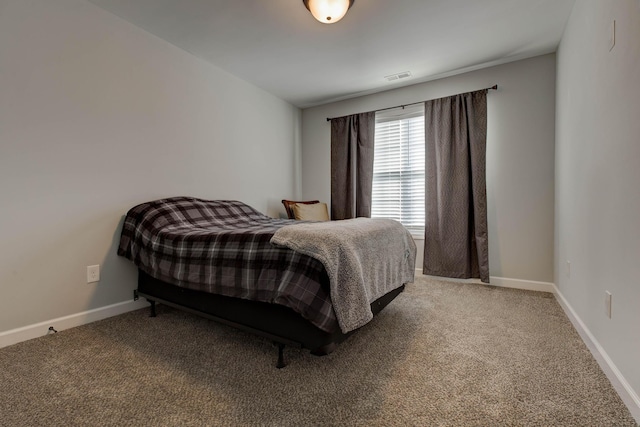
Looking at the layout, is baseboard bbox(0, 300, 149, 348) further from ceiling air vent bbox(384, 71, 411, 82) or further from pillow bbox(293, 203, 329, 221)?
ceiling air vent bbox(384, 71, 411, 82)

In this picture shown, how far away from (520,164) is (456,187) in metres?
0.62

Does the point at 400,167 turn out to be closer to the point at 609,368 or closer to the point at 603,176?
the point at 603,176

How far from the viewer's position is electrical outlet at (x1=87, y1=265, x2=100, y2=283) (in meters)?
2.16

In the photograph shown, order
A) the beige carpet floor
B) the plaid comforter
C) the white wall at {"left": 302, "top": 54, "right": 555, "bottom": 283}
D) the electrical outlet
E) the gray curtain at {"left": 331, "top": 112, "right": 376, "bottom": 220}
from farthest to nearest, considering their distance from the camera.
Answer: the gray curtain at {"left": 331, "top": 112, "right": 376, "bottom": 220}, the white wall at {"left": 302, "top": 54, "right": 555, "bottom": 283}, the electrical outlet, the plaid comforter, the beige carpet floor

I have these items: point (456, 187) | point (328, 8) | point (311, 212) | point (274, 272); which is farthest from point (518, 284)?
point (328, 8)

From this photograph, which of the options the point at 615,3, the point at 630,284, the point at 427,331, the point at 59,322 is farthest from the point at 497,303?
the point at 59,322

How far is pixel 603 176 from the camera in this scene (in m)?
1.56

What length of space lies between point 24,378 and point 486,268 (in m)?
3.57

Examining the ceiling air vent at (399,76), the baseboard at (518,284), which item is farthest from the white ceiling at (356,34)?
the baseboard at (518,284)

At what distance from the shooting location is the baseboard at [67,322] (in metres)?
1.80

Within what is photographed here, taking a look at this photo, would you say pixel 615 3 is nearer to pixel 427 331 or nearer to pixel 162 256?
pixel 427 331

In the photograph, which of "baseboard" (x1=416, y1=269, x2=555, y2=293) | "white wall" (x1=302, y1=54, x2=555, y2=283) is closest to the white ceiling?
"white wall" (x1=302, y1=54, x2=555, y2=283)

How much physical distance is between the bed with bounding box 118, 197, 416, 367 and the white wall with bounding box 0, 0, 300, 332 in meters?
0.25

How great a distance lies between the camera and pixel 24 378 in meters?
1.43
